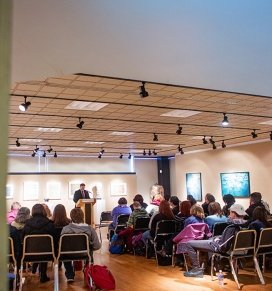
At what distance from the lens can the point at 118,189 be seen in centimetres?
1603

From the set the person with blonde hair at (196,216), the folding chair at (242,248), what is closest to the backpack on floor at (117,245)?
the person with blonde hair at (196,216)

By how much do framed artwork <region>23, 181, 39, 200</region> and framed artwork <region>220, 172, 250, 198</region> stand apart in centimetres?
723

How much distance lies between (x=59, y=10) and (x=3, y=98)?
2.04 meters

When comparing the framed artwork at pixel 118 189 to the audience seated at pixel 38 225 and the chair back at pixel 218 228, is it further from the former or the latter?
the audience seated at pixel 38 225

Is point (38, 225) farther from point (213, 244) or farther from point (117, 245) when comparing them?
point (117, 245)

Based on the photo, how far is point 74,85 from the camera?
207 inches

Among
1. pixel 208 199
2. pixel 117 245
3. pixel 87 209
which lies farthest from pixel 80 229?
pixel 87 209

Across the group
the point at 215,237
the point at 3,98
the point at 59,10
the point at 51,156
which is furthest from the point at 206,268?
the point at 51,156

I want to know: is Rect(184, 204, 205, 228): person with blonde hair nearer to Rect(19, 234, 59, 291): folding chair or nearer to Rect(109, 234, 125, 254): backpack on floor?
Rect(109, 234, 125, 254): backpack on floor

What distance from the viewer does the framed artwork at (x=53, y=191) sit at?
14.7 m

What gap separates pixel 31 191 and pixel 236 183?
7.87 meters

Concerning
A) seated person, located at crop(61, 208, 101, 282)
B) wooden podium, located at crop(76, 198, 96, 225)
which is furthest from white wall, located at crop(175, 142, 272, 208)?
seated person, located at crop(61, 208, 101, 282)

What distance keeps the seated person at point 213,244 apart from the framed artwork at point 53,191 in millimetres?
9596

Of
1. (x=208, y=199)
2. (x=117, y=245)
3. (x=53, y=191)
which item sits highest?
(x=53, y=191)
